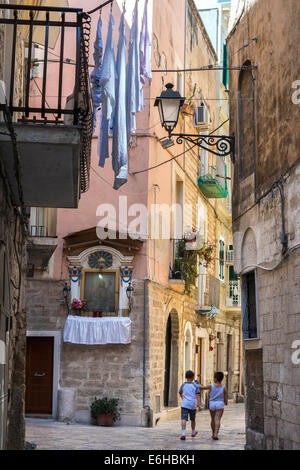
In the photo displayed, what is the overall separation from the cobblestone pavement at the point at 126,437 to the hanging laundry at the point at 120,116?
185 inches

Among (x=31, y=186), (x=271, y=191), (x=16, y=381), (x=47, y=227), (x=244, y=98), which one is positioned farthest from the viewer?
(x=47, y=227)

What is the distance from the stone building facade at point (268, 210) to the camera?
9875mm

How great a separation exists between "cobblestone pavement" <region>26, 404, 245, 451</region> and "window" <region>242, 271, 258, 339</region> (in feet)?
6.91

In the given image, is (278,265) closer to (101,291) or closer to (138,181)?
(101,291)

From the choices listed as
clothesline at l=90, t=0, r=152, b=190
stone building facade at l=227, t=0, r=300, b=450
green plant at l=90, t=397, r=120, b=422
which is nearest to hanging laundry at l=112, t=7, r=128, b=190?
clothesline at l=90, t=0, r=152, b=190

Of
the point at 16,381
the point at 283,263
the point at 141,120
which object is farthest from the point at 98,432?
the point at 141,120

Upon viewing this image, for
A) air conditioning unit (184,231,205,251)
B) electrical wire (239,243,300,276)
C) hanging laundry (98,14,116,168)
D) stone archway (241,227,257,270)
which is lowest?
electrical wire (239,243,300,276)

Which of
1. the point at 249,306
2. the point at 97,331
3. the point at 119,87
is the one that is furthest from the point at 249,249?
the point at 97,331

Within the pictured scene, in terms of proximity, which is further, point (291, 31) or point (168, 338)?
point (168, 338)

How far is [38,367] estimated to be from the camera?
18.0m

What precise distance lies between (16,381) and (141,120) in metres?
10.9

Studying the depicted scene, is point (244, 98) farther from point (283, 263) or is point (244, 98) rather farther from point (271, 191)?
point (283, 263)

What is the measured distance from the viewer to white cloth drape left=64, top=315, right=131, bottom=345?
17.6 metres

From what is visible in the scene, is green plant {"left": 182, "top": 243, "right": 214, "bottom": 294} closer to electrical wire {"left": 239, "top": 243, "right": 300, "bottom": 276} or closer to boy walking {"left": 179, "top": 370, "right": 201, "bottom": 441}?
boy walking {"left": 179, "top": 370, "right": 201, "bottom": 441}
